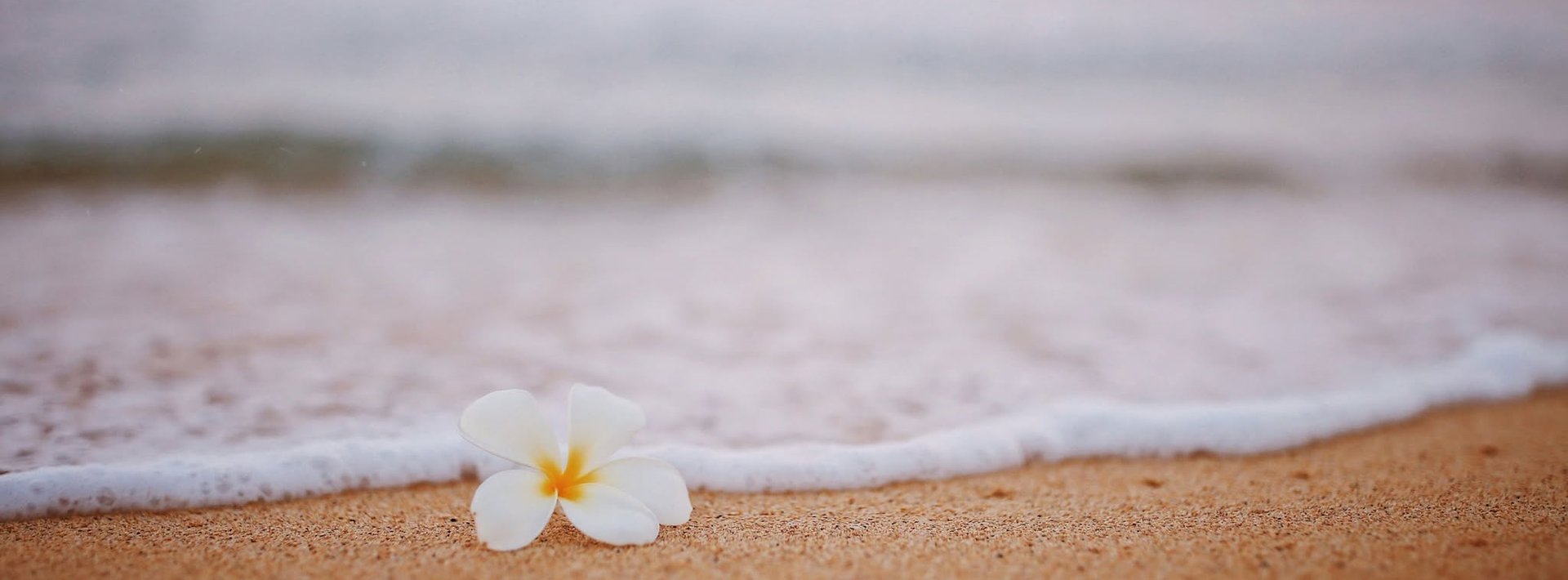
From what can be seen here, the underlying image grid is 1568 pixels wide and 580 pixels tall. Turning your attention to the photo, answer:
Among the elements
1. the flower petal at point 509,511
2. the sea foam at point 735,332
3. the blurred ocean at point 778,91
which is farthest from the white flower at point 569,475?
the blurred ocean at point 778,91

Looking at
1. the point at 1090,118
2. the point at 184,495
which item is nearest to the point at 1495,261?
the point at 1090,118

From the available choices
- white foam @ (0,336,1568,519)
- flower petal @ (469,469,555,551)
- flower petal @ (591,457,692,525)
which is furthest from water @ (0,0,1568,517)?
flower petal @ (469,469,555,551)

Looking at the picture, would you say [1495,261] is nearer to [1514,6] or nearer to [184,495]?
[1514,6]

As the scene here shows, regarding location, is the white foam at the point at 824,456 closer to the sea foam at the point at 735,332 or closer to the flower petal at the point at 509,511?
the sea foam at the point at 735,332

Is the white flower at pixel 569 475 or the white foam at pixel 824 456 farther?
the white foam at pixel 824 456

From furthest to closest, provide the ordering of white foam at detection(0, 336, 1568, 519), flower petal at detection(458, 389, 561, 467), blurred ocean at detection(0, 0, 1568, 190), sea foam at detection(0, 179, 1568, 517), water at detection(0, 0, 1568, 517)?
blurred ocean at detection(0, 0, 1568, 190) < water at detection(0, 0, 1568, 517) < sea foam at detection(0, 179, 1568, 517) < white foam at detection(0, 336, 1568, 519) < flower petal at detection(458, 389, 561, 467)

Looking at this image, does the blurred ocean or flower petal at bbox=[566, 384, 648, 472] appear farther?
the blurred ocean

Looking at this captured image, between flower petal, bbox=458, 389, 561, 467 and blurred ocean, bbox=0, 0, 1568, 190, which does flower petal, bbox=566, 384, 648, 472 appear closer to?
flower petal, bbox=458, 389, 561, 467
